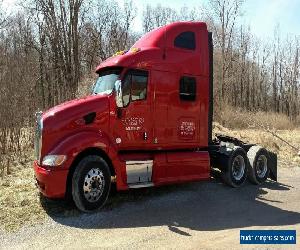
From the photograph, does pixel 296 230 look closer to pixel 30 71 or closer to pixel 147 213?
pixel 147 213

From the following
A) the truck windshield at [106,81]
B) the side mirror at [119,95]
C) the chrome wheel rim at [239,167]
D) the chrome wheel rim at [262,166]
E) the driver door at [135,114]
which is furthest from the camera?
the chrome wheel rim at [262,166]

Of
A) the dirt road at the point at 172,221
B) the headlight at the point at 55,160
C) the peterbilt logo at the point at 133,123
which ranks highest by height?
the peterbilt logo at the point at 133,123

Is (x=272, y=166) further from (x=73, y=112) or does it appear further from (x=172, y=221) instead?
(x=73, y=112)

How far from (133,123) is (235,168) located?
378 cm

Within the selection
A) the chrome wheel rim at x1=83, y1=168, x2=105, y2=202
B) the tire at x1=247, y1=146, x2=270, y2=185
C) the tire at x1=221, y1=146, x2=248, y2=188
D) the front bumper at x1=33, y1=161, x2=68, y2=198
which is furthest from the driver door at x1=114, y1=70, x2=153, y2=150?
the tire at x1=247, y1=146, x2=270, y2=185

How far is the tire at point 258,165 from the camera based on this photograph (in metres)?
12.4

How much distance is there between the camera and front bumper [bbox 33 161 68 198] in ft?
28.4

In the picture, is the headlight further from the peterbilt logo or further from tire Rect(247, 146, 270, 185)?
tire Rect(247, 146, 270, 185)

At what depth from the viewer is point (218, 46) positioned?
48.8m

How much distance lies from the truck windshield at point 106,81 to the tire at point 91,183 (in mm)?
1661

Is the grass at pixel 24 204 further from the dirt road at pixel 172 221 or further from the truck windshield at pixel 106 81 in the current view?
the truck windshield at pixel 106 81

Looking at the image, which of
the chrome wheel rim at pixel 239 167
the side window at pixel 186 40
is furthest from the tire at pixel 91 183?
the chrome wheel rim at pixel 239 167

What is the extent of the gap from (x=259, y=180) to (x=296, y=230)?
14.5ft

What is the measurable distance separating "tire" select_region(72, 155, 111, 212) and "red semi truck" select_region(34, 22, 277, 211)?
0.8 inches
